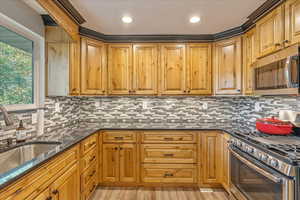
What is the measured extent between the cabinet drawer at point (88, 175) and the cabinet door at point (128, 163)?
388 mm

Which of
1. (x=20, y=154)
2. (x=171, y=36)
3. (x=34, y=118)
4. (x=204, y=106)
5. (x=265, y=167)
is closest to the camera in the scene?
(x=265, y=167)

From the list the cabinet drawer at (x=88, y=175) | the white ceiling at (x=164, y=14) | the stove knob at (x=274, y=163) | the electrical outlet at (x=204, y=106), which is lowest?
the cabinet drawer at (x=88, y=175)

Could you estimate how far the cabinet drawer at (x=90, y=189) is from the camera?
2217mm

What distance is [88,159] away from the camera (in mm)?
2324

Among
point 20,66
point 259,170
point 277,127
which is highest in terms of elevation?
point 20,66

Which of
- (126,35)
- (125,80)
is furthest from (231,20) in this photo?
(125,80)

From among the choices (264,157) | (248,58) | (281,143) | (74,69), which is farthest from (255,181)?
(74,69)

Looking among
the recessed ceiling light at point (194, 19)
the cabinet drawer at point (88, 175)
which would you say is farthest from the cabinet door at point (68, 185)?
the recessed ceiling light at point (194, 19)

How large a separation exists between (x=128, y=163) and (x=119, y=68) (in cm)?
148

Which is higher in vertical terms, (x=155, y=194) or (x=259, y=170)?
Answer: (x=259, y=170)

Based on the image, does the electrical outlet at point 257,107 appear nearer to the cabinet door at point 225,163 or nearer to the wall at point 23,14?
the cabinet door at point 225,163

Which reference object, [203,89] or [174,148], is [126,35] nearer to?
[203,89]

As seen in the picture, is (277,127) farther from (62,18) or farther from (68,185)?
(62,18)

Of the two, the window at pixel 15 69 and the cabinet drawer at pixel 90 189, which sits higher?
the window at pixel 15 69
